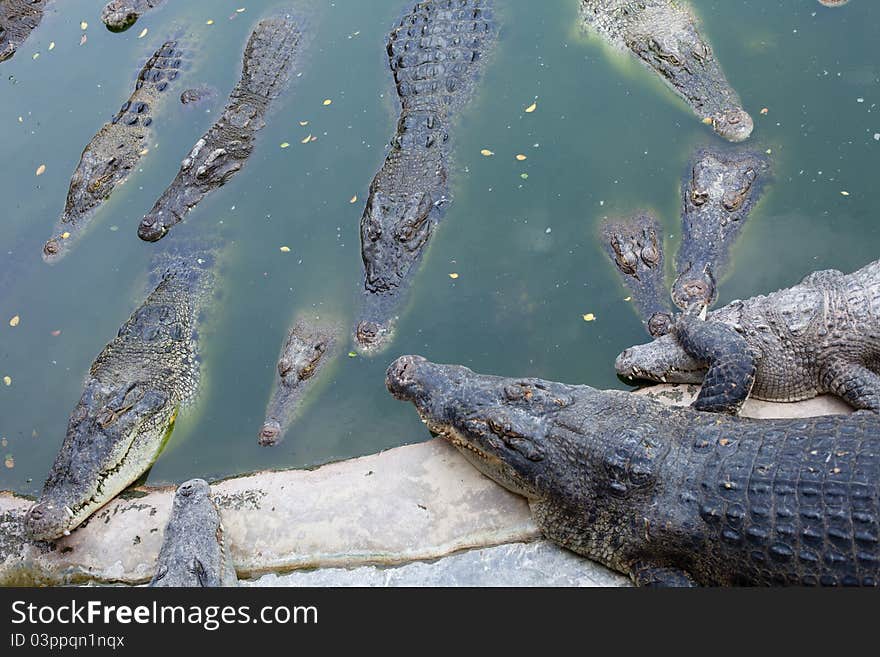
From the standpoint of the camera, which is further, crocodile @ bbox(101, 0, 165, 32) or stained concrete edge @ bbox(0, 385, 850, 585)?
crocodile @ bbox(101, 0, 165, 32)

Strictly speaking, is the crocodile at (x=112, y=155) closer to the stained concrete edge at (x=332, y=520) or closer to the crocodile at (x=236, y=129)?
the crocodile at (x=236, y=129)

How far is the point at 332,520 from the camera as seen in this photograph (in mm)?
5465

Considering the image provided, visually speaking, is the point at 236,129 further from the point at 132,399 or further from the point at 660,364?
the point at 660,364

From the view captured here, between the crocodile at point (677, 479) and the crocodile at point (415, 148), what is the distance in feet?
4.87

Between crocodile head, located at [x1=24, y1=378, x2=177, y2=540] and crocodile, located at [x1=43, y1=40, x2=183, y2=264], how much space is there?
220 cm

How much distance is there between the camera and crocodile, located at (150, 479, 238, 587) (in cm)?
514

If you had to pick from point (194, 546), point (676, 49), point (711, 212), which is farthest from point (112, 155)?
point (711, 212)

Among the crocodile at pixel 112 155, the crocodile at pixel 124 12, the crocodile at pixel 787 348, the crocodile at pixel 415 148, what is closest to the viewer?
the crocodile at pixel 787 348

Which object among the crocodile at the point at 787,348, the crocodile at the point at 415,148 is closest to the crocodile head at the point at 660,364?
the crocodile at the point at 787,348

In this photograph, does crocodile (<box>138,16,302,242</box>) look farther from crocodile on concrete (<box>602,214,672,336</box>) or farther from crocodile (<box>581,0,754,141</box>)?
crocodile on concrete (<box>602,214,672,336</box>)

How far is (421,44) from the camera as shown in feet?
28.8

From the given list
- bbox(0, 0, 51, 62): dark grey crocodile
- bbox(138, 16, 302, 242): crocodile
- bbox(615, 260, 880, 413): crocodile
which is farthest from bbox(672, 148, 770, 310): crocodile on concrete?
bbox(0, 0, 51, 62): dark grey crocodile

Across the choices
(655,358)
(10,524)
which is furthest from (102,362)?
(655,358)

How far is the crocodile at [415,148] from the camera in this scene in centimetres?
686
